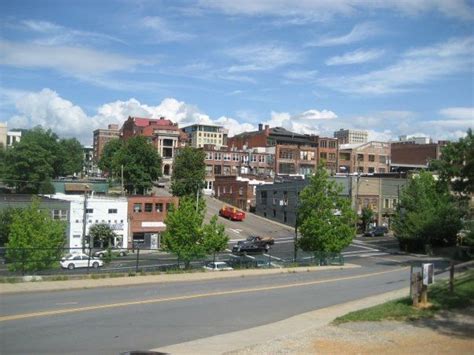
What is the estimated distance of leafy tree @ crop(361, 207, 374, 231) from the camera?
83.4 meters

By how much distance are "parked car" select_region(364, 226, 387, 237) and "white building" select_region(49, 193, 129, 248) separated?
111 feet

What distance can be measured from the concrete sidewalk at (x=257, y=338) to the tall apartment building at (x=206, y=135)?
5289 inches

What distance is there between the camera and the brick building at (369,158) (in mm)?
123062

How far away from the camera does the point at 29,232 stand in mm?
37438

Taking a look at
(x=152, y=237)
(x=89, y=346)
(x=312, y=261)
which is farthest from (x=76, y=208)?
(x=89, y=346)

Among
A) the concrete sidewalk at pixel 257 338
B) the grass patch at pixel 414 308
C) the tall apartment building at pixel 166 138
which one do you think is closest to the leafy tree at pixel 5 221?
the concrete sidewalk at pixel 257 338

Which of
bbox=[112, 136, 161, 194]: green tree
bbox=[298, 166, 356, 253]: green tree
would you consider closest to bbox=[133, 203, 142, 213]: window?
bbox=[112, 136, 161, 194]: green tree

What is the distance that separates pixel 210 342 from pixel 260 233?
6795 centimetres

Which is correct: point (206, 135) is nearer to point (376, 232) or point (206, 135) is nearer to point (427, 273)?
point (376, 232)

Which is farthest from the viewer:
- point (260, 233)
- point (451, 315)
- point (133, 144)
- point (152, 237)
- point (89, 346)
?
point (133, 144)

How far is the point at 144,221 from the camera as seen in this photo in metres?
68.9

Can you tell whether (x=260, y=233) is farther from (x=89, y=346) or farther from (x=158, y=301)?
(x=89, y=346)

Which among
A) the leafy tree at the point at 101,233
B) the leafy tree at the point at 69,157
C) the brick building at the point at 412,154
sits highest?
the brick building at the point at 412,154

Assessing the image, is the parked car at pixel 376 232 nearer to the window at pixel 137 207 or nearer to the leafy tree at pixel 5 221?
the window at pixel 137 207
